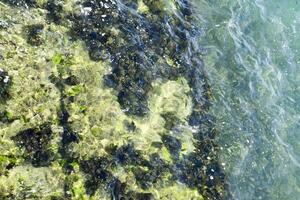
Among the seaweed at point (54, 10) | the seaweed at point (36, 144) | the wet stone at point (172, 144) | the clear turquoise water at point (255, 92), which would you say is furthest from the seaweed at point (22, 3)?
the clear turquoise water at point (255, 92)

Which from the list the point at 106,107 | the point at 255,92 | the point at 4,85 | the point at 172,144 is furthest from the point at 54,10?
the point at 255,92

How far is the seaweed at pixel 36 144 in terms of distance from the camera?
5648 mm

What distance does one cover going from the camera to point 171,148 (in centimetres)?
716

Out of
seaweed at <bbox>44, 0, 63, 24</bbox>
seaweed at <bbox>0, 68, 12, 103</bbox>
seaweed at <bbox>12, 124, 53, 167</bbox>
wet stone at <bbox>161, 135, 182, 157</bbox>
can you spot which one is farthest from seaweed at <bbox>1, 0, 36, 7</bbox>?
wet stone at <bbox>161, 135, 182, 157</bbox>

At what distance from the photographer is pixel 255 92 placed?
9.78 meters

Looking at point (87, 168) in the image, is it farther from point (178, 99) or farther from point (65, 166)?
point (178, 99)

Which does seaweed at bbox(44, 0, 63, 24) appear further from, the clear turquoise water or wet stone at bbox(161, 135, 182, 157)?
the clear turquoise water

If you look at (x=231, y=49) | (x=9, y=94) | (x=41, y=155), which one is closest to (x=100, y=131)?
(x=41, y=155)

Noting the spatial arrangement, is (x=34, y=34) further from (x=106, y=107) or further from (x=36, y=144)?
(x=36, y=144)

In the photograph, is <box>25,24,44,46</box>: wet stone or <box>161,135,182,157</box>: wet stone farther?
<box>161,135,182,157</box>: wet stone

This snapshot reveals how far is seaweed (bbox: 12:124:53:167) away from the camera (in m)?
5.65

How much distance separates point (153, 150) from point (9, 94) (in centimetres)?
280

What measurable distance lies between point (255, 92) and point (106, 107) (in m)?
4.82

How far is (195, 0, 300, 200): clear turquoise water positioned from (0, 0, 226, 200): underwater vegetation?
27.2 inches
